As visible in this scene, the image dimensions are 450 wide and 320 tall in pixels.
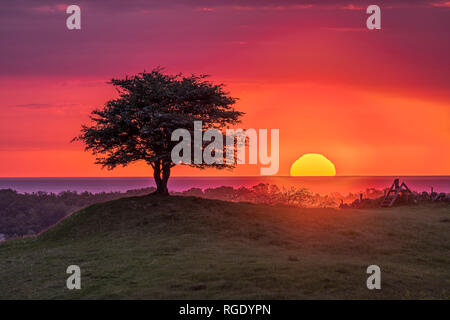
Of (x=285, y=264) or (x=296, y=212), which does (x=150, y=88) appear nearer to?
(x=296, y=212)

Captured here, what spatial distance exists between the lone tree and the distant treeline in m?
22.9

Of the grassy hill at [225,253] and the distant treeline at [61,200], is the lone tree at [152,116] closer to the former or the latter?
the grassy hill at [225,253]

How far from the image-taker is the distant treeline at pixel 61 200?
222 feet

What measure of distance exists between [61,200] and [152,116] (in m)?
110

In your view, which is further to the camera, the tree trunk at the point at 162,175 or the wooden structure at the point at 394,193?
the wooden structure at the point at 394,193

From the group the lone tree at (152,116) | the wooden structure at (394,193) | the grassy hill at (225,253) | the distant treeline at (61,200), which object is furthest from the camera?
the distant treeline at (61,200)

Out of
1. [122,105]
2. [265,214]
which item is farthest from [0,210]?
[265,214]

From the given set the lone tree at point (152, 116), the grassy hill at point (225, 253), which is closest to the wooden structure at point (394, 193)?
the grassy hill at point (225, 253)

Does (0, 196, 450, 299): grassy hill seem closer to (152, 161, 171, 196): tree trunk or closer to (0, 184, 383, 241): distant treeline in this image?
(152, 161, 171, 196): tree trunk

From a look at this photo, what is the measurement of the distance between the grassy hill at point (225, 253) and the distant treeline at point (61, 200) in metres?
21.5

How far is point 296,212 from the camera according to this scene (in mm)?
41250
